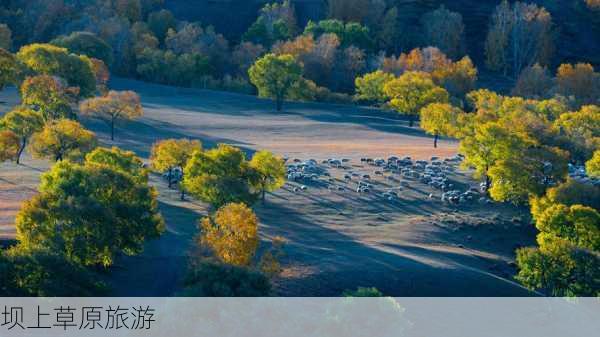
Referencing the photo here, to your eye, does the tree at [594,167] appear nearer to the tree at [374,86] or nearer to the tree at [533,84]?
the tree at [374,86]

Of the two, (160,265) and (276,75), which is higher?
(276,75)

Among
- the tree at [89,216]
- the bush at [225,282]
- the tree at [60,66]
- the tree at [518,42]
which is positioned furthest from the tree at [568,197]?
the tree at [518,42]

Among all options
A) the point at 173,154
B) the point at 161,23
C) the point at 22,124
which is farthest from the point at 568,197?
the point at 161,23

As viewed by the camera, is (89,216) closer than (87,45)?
Yes

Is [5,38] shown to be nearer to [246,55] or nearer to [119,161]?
[246,55]

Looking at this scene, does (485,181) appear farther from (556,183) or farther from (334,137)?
(334,137)
